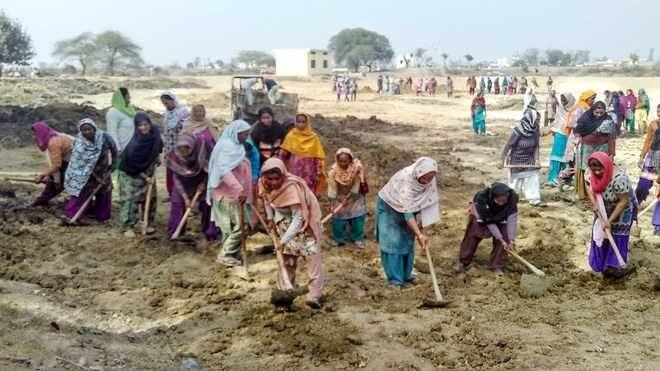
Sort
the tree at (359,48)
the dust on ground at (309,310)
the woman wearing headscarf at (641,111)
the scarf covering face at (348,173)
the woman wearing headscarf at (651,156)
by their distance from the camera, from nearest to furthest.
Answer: the dust on ground at (309,310), the scarf covering face at (348,173), the woman wearing headscarf at (651,156), the woman wearing headscarf at (641,111), the tree at (359,48)

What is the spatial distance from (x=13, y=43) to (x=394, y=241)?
3977cm

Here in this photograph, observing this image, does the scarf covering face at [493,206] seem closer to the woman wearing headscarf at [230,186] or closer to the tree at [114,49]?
the woman wearing headscarf at [230,186]

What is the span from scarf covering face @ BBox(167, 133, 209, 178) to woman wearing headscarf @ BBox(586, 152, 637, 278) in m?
3.78

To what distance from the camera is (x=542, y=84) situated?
41.7 meters

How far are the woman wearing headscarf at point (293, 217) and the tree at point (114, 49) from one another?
56223 millimetres

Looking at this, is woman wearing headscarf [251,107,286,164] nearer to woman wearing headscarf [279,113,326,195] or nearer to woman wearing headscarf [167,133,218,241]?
woman wearing headscarf [279,113,326,195]

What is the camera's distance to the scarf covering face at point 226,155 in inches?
242

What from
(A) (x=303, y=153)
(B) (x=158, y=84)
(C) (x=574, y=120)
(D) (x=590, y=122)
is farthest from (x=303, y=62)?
(A) (x=303, y=153)

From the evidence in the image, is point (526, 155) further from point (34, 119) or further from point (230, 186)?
point (34, 119)

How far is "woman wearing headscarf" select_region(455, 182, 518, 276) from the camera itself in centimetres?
577

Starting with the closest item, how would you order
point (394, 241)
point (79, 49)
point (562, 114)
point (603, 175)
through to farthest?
point (394, 241) → point (603, 175) → point (562, 114) → point (79, 49)

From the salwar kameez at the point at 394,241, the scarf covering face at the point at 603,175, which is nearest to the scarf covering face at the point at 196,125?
the salwar kameez at the point at 394,241

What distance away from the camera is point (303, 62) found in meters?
58.9

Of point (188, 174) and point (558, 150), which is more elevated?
point (188, 174)
